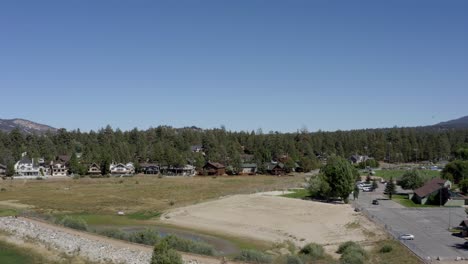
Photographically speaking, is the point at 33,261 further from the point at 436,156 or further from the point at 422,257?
the point at 436,156

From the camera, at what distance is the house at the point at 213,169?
126m

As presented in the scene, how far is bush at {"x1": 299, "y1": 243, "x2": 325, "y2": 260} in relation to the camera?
37.4 metres

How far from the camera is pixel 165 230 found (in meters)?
51.2

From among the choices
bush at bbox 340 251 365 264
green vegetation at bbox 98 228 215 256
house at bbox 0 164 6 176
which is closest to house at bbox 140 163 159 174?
house at bbox 0 164 6 176

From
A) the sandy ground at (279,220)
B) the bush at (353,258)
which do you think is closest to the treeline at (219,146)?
the sandy ground at (279,220)

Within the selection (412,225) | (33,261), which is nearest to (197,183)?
(412,225)

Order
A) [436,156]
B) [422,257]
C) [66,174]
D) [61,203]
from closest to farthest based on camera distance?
[422,257], [61,203], [66,174], [436,156]

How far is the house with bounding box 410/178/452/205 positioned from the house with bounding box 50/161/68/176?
90.2m

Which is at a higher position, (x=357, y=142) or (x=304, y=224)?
(x=357, y=142)

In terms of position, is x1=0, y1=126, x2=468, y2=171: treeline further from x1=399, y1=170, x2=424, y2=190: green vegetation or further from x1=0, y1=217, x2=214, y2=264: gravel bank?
x1=0, y1=217, x2=214, y2=264: gravel bank

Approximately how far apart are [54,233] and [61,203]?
91.8ft

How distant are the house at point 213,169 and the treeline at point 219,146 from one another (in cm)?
213

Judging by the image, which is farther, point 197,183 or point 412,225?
point 197,183

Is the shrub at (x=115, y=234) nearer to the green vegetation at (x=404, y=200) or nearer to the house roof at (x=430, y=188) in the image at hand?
the green vegetation at (x=404, y=200)
